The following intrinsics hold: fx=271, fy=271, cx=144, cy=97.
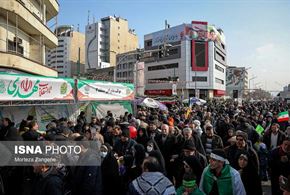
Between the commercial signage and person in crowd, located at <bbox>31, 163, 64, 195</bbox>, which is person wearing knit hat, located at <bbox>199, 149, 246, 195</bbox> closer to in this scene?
person in crowd, located at <bbox>31, 163, 64, 195</bbox>

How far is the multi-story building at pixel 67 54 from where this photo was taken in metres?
116

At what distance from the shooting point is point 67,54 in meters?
118

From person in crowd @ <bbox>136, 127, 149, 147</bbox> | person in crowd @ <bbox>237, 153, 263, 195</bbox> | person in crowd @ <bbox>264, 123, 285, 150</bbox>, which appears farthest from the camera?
person in crowd @ <bbox>264, 123, 285, 150</bbox>

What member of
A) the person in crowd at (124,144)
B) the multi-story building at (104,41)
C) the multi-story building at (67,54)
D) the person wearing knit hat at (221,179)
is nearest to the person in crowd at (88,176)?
the person in crowd at (124,144)

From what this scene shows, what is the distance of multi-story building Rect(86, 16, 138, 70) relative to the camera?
103312 mm

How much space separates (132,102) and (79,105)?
4.71 meters

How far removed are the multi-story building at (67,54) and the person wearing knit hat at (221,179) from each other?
4511 inches

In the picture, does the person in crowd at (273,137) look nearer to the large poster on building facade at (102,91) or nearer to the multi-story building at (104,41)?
the large poster on building facade at (102,91)

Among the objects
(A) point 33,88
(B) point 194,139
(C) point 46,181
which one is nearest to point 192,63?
(A) point 33,88

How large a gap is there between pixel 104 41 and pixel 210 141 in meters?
102

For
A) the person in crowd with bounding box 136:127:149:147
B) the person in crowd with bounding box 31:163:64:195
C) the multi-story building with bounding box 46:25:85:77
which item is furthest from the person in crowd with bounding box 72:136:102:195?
the multi-story building with bounding box 46:25:85:77

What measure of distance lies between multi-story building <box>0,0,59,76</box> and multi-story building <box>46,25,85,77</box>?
9579 cm

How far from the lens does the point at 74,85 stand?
1332 cm

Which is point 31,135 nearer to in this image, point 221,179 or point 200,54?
point 221,179
